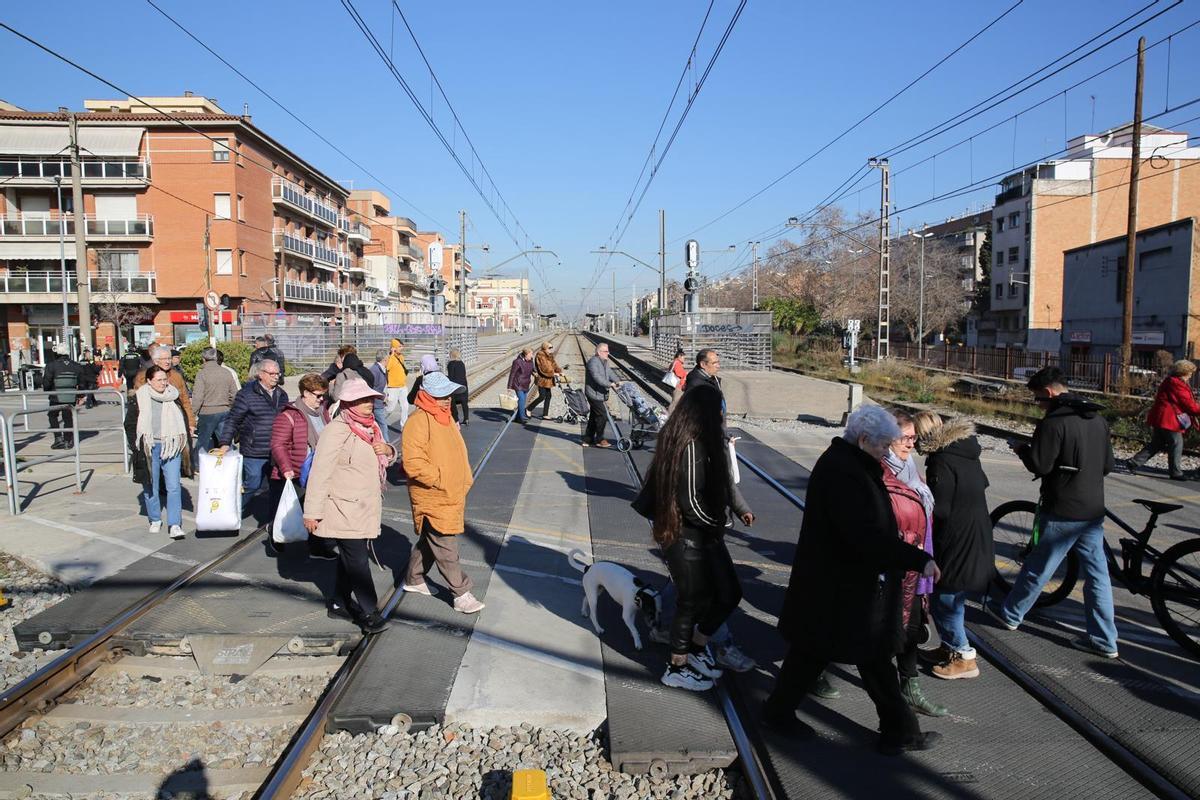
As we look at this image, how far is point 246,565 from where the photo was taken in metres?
7.65

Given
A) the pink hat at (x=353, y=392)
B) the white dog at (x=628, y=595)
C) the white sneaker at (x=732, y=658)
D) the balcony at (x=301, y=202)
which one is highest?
the balcony at (x=301, y=202)

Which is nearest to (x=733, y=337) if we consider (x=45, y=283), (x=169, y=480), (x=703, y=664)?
(x=169, y=480)

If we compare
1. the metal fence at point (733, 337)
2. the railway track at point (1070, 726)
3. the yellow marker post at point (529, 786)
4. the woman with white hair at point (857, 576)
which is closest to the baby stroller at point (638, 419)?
the railway track at point (1070, 726)

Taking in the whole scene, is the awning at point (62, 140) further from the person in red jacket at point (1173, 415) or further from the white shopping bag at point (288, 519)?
the person in red jacket at point (1173, 415)

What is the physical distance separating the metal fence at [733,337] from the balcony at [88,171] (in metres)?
33.4

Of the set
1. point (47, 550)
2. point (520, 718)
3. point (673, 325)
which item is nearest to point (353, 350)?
point (47, 550)

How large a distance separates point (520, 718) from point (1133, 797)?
118 inches

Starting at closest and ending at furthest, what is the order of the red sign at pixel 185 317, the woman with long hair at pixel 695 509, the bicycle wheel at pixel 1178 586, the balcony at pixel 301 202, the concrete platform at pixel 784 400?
the woman with long hair at pixel 695 509
the bicycle wheel at pixel 1178 586
the concrete platform at pixel 784 400
the red sign at pixel 185 317
the balcony at pixel 301 202

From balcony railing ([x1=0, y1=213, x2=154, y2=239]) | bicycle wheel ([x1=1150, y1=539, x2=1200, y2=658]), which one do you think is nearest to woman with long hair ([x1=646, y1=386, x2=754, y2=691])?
bicycle wheel ([x1=1150, y1=539, x2=1200, y2=658])

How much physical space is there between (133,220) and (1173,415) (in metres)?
50.0

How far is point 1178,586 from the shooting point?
18.9 ft

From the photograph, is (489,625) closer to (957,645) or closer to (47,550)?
(957,645)

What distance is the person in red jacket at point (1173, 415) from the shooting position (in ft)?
41.2

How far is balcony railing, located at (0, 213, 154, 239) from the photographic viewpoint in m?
47.1
